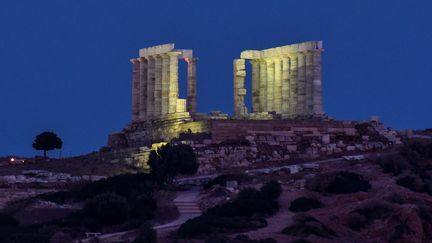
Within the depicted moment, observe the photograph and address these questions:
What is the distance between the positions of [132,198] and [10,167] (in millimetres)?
13842

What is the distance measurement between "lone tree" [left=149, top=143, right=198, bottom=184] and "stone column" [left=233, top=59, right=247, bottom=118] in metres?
14.0

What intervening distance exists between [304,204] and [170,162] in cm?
892

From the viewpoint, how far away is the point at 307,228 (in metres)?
45.8

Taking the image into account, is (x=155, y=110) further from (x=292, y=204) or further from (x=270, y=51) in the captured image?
(x=292, y=204)

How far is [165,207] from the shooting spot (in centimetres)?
5191

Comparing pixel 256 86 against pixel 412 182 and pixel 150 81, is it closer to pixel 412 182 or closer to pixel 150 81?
pixel 150 81

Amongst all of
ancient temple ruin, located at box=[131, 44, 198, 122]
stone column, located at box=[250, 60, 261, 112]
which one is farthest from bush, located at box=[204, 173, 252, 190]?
stone column, located at box=[250, 60, 261, 112]

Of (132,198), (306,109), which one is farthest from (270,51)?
(132,198)

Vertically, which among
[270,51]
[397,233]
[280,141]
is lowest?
[397,233]

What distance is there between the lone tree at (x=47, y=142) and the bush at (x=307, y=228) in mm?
29364

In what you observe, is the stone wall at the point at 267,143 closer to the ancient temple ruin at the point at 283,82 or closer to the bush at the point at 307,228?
the ancient temple ruin at the point at 283,82

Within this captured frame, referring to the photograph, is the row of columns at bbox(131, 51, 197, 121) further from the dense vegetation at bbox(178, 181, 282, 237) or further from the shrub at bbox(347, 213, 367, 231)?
the shrub at bbox(347, 213, 367, 231)

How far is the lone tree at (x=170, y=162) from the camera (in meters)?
57.3

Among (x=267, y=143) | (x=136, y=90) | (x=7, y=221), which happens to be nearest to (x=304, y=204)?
(x=7, y=221)
